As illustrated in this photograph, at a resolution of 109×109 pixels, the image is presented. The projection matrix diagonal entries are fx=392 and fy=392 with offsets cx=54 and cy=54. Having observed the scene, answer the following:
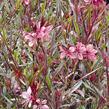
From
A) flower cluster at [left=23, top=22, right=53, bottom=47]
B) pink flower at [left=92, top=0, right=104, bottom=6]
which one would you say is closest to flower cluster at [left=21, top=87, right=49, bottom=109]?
flower cluster at [left=23, top=22, right=53, bottom=47]

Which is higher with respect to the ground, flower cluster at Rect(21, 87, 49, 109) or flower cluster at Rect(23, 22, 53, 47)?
flower cluster at Rect(23, 22, 53, 47)

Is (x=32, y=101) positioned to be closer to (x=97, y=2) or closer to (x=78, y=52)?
(x=78, y=52)

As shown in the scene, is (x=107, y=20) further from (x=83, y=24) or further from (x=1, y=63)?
(x=1, y=63)

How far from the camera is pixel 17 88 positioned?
156cm

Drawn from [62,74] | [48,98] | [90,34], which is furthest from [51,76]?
[90,34]

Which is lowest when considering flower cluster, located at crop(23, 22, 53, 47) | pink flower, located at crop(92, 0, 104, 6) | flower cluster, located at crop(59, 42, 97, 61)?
flower cluster, located at crop(59, 42, 97, 61)

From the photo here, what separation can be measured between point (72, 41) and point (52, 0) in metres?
0.65

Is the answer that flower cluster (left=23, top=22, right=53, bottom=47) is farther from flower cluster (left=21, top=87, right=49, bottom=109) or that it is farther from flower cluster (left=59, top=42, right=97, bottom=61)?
flower cluster (left=21, top=87, right=49, bottom=109)

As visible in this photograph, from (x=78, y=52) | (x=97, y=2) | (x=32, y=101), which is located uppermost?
(x=97, y=2)

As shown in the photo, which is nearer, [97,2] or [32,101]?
→ [32,101]

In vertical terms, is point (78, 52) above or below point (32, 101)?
above

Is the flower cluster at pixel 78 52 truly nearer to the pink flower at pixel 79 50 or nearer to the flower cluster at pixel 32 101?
the pink flower at pixel 79 50

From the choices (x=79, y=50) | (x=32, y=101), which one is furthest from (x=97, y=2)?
(x=32, y=101)

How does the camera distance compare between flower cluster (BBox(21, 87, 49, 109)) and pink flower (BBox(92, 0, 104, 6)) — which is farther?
pink flower (BBox(92, 0, 104, 6))
